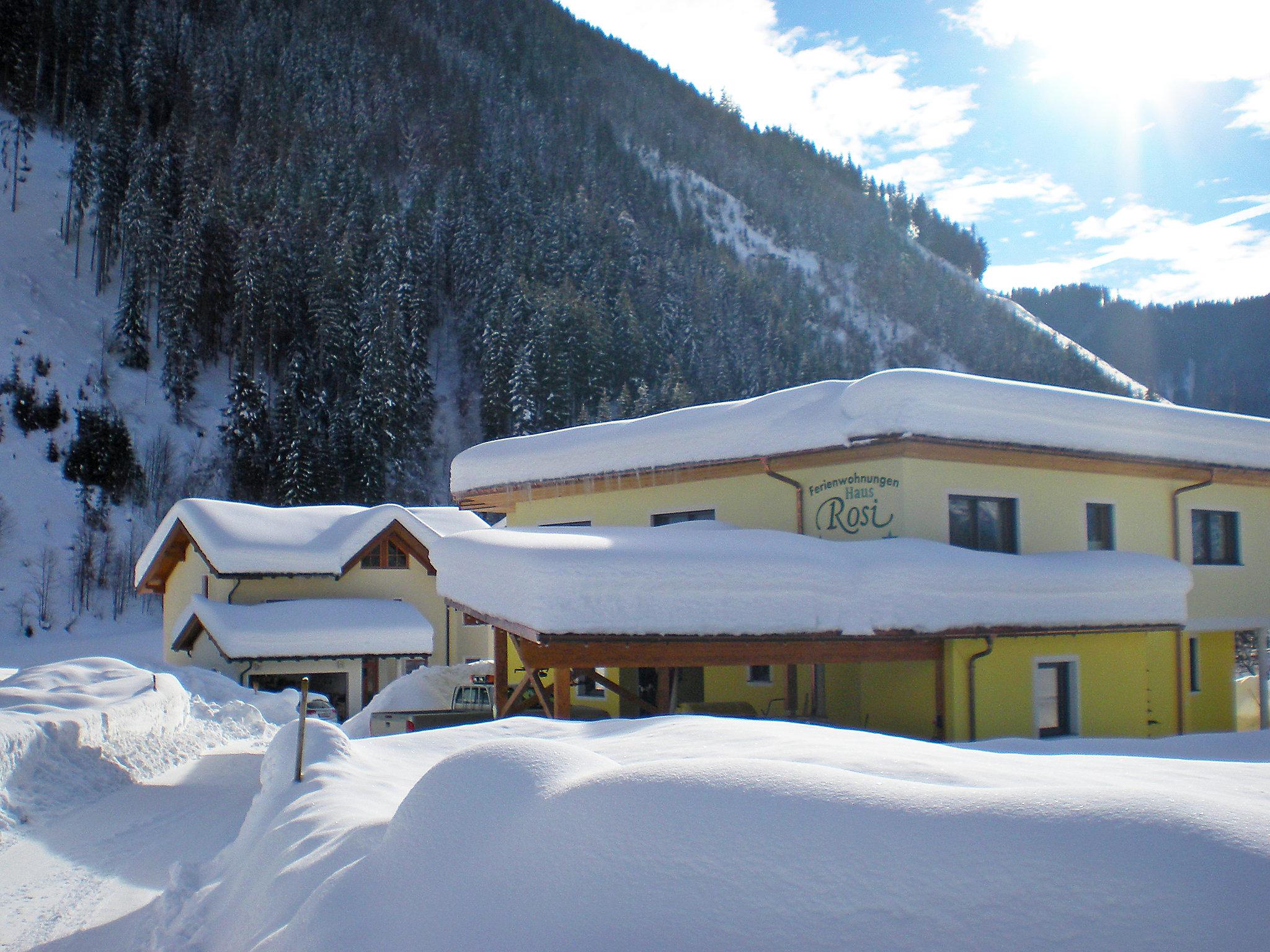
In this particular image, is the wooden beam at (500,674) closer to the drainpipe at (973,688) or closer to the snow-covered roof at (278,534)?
the drainpipe at (973,688)

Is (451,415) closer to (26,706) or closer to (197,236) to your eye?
(197,236)

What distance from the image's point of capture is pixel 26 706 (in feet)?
47.5

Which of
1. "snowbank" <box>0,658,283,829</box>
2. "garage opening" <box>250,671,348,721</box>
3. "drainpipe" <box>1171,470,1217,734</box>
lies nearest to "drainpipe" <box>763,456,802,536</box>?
"drainpipe" <box>1171,470,1217,734</box>

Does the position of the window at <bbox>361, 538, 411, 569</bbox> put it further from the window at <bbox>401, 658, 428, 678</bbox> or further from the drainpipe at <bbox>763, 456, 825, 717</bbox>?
the drainpipe at <bbox>763, 456, 825, 717</bbox>

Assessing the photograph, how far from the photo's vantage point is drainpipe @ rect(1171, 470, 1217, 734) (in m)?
15.2

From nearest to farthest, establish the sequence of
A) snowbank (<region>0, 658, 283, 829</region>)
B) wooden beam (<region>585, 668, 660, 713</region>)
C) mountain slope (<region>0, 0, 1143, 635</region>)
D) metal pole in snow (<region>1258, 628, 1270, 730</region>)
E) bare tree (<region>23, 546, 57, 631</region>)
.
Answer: wooden beam (<region>585, 668, 660, 713</region>) < snowbank (<region>0, 658, 283, 829</region>) < metal pole in snow (<region>1258, 628, 1270, 730</region>) < bare tree (<region>23, 546, 57, 631</region>) < mountain slope (<region>0, 0, 1143, 635</region>)

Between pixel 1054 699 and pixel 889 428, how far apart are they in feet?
16.2

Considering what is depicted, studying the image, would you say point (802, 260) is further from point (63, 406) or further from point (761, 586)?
point (761, 586)

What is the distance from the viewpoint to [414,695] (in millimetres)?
18609

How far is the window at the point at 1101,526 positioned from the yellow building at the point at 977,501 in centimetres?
3

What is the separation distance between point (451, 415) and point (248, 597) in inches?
1920

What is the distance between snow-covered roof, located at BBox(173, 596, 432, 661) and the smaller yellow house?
36 mm

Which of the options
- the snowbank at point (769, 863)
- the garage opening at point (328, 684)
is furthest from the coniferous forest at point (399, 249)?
the snowbank at point (769, 863)

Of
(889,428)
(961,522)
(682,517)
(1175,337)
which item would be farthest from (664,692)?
(1175,337)
